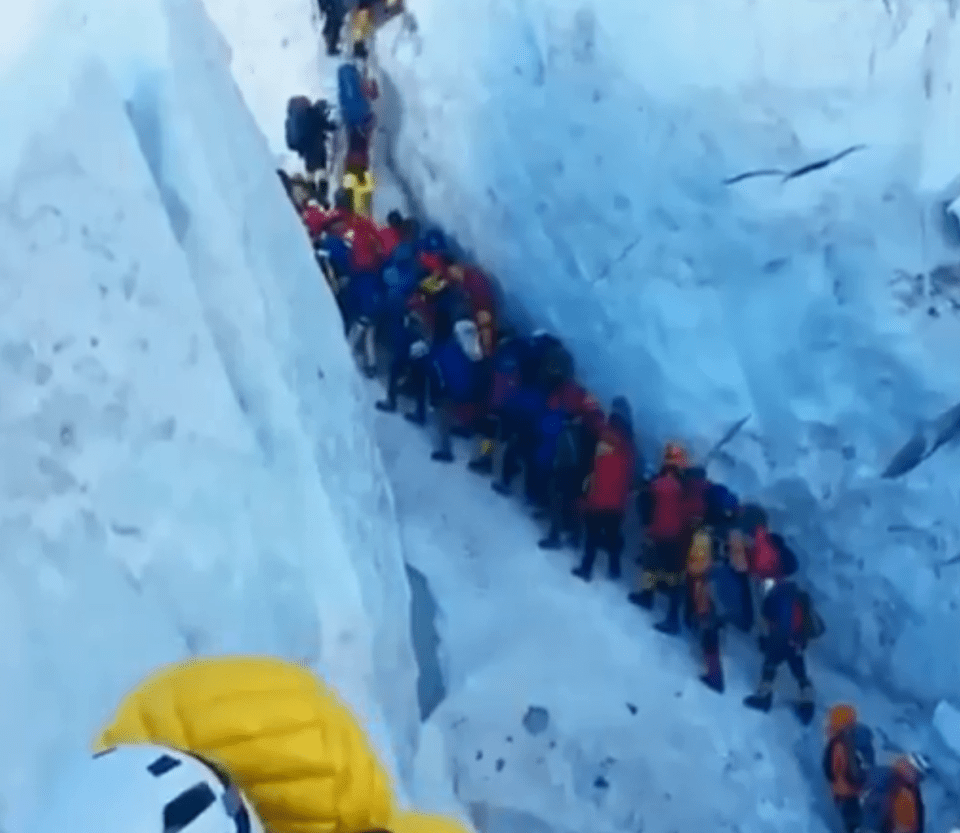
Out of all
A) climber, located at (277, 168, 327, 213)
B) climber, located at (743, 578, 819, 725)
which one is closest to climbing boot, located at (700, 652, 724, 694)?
climber, located at (743, 578, 819, 725)

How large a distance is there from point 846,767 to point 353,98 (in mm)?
3566

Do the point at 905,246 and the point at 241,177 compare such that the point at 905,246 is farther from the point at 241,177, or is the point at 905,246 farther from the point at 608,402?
the point at 241,177

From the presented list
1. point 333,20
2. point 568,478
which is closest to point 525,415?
point 568,478

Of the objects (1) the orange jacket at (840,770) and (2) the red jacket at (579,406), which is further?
(2) the red jacket at (579,406)

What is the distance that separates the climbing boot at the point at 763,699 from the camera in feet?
18.5

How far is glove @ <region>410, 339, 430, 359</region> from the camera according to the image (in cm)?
612

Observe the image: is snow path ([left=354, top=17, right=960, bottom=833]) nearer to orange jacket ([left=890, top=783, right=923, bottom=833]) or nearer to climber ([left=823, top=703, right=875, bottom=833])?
climber ([left=823, top=703, right=875, bottom=833])

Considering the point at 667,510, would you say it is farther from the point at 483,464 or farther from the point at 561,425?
the point at 483,464

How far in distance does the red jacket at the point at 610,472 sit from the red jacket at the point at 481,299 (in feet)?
2.28

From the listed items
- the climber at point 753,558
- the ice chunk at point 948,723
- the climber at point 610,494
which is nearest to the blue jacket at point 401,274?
the climber at point 610,494

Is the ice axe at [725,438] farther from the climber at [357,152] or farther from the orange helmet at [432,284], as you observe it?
the climber at [357,152]

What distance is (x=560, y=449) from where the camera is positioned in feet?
18.6

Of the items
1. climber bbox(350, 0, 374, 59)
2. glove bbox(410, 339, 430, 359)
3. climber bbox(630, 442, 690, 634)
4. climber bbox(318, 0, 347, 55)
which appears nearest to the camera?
climber bbox(630, 442, 690, 634)

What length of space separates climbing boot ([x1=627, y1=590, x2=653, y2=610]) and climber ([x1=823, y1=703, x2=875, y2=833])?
2.82ft
